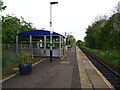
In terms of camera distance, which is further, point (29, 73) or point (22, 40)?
point (22, 40)

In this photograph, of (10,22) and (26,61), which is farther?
(10,22)

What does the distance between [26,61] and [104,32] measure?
11.7 metres

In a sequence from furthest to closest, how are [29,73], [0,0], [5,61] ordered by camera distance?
1. [0,0]
2. [5,61]
3. [29,73]

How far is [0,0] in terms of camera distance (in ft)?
42.2

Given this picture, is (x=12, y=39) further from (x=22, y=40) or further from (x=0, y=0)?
(x=0, y=0)

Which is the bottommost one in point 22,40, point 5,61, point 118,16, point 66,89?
point 66,89

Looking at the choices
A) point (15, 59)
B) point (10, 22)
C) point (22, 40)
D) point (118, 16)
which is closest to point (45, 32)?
point (22, 40)

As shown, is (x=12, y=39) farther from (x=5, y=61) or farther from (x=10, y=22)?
(x=5, y=61)

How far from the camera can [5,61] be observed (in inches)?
453

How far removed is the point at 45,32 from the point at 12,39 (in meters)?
7.23

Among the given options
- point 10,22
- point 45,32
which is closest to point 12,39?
point 10,22

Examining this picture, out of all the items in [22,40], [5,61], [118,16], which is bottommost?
[5,61]

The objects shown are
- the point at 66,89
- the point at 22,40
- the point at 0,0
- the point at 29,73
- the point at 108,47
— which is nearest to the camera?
the point at 66,89

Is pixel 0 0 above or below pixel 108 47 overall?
above
